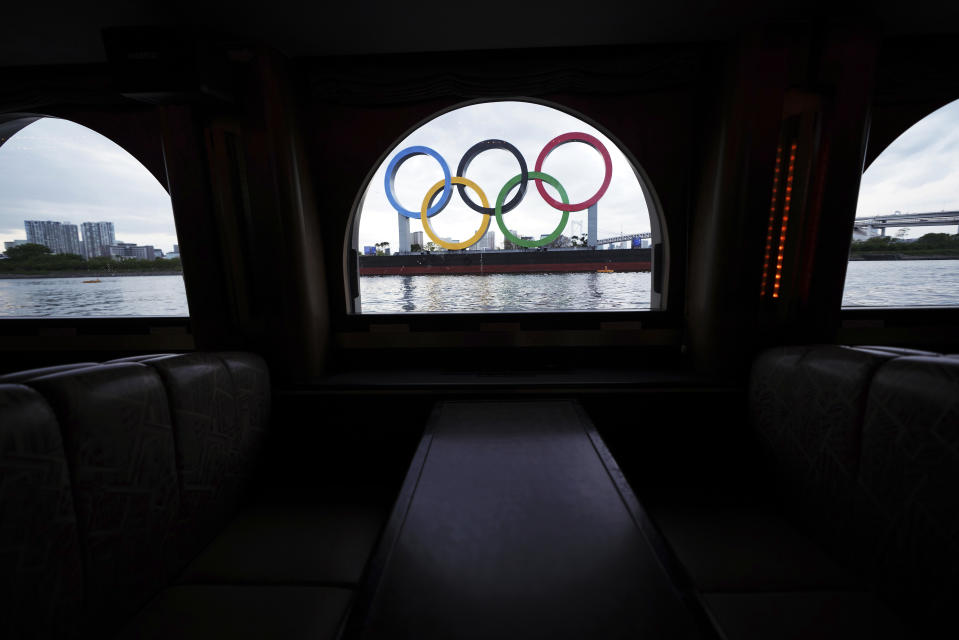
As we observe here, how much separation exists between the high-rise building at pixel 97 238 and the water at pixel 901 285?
5.64 m

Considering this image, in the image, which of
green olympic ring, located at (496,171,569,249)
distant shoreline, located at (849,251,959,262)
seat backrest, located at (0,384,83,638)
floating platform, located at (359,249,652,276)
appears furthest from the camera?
floating platform, located at (359,249,652,276)

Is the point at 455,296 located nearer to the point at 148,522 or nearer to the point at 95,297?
the point at 148,522

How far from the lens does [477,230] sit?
9.27ft

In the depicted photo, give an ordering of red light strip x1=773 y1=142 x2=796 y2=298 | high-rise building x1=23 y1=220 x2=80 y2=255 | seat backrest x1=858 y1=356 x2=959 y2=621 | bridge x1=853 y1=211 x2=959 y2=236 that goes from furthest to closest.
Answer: high-rise building x1=23 y1=220 x2=80 y2=255 → bridge x1=853 y1=211 x2=959 y2=236 → red light strip x1=773 y1=142 x2=796 y2=298 → seat backrest x1=858 y1=356 x2=959 y2=621

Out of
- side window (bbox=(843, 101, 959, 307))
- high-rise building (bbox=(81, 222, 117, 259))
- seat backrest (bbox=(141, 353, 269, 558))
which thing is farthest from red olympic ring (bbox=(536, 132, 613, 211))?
high-rise building (bbox=(81, 222, 117, 259))

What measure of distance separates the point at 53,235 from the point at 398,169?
359 centimetres

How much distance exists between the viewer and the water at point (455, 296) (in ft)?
8.20

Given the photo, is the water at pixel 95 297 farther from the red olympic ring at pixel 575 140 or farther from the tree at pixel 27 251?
the red olympic ring at pixel 575 140

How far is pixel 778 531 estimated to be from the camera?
4.82 ft

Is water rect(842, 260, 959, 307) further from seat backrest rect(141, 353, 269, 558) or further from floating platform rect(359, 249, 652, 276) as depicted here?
floating platform rect(359, 249, 652, 276)

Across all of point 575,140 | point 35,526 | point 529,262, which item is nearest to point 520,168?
point 575,140

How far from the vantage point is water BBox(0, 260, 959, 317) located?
2.50 m

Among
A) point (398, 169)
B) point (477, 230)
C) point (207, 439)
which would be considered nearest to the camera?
point (207, 439)

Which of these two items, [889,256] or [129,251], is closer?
[889,256]
